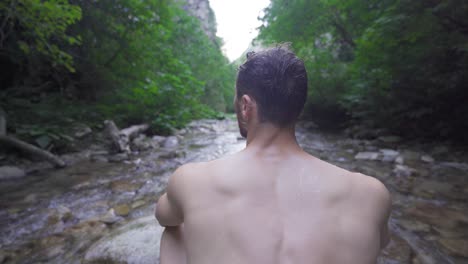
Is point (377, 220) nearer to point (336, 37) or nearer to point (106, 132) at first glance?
point (106, 132)

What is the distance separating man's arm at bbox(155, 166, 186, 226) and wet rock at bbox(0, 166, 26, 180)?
12.6ft

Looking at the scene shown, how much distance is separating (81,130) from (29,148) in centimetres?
175

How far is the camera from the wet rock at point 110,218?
2.54 m

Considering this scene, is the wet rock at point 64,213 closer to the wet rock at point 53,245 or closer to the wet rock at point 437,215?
the wet rock at point 53,245

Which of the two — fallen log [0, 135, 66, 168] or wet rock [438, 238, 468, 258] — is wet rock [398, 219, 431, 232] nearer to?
wet rock [438, 238, 468, 258]

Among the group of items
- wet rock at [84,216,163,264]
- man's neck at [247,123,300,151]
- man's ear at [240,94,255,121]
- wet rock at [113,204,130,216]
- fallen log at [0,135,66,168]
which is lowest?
wet rock at [113,204,130,216]

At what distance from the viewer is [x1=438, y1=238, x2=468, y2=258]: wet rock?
1908 millimetres

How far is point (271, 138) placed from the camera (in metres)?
0.98

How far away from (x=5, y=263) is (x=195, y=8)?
44065 millimetres

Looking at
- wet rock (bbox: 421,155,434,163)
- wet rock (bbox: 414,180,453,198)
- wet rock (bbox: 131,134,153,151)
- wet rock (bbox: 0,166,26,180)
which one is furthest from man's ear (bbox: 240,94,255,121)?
wet rock (bbox: 131,134,153,151)

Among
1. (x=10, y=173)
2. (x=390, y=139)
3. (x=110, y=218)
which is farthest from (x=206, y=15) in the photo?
(x=110, y=218)

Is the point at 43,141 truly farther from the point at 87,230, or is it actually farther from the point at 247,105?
the point at 247,105

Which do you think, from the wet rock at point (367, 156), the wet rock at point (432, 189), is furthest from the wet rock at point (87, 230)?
the wet rock at point (367, 156)

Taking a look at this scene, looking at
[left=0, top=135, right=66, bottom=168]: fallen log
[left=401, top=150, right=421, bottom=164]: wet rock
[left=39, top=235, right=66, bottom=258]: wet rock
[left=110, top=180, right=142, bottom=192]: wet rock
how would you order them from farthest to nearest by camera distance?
[left=401, top=150, right=421, bottom=164]: wet rock
[left=0, top=135, right=66, bottom=168]: fallen log
[left=110, top=180, right=142, bottom=192]: wet rock
[left=39, top=235, right=66, bottom=258]: wet rock
